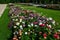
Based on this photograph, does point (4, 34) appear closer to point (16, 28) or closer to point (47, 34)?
point (16, 28)

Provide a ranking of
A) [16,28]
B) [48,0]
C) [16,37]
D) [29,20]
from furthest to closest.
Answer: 1. [48,0]
2. [29,20]
3. [16,28]
4. [16,37]

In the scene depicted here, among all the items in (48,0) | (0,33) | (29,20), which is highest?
(29,20)

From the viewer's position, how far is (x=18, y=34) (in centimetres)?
648

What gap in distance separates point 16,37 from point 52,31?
3.45 feet

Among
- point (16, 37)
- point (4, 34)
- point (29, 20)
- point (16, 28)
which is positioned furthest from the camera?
point (4, 34)

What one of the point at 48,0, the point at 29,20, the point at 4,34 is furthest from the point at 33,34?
the point at 48,0

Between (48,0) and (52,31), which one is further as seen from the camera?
(48,0)

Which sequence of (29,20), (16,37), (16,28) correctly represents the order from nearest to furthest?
(16,37)
(16,28)
(29,20)

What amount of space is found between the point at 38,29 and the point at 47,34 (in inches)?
11.9

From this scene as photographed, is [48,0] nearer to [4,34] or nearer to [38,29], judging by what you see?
[4,34]

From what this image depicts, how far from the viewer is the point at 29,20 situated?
7.63 m

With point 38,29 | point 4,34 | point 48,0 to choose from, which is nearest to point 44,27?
point 38,29

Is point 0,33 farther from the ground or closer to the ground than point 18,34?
closer to the ground

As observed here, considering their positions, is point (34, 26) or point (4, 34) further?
point (4, 34)
